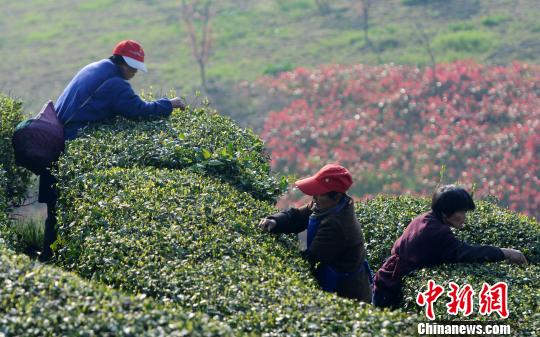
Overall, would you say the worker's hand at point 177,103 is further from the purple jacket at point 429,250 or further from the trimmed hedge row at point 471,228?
the purple jacket at point 429,250

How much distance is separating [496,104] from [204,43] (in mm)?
8390

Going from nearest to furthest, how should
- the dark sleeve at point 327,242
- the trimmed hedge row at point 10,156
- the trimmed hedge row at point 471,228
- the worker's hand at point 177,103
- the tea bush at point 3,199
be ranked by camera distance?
the dark sleeve at point 327,242, the tea bush at point 3,199, the trimmed hedge row at point 471,228, the trimmed hedge row at point 10,156, the worker's hand at point 177,103

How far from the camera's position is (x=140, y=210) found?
6.76m

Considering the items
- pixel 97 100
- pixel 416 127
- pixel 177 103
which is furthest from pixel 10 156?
pixel 416 127

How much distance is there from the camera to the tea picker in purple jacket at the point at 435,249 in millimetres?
6516

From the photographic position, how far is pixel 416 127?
19.8 meters

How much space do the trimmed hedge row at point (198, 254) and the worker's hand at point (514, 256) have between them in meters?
1.61

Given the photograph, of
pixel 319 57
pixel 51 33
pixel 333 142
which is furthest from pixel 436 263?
pixel 51 33

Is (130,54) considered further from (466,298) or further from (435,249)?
(466,298)

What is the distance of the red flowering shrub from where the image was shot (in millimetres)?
18016

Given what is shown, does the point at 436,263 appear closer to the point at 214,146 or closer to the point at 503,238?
the point at 503,238

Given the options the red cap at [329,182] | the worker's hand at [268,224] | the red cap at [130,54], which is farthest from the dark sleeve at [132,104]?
the red cap at [329,182]

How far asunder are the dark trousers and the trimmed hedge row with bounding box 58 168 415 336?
0.74 meters

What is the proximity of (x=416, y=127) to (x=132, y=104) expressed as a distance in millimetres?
12080
